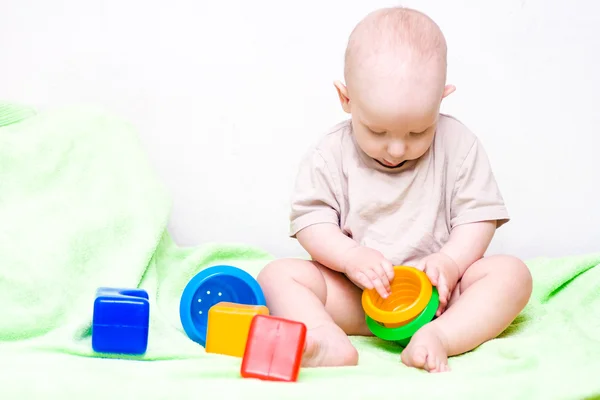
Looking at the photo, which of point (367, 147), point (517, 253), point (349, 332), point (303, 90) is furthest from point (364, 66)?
point (517, 253)

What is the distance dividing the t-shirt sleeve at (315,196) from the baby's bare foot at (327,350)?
0.24 meters

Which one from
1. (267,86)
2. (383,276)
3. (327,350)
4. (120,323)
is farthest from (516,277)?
(267,86)

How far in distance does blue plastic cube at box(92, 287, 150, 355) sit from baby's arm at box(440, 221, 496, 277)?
46 centimetres

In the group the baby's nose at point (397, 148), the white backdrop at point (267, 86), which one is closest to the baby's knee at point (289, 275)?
the baby's nose at point (397, 148)

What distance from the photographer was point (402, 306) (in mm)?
1227

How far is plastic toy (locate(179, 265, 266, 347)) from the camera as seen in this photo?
121 centimetres

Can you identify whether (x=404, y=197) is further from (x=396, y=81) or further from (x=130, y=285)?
(x=130, y=285)

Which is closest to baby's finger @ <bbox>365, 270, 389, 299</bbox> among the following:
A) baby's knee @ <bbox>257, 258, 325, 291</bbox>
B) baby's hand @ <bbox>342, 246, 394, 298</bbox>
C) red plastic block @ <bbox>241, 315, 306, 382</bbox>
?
baby's hand @ <bbox>342, 246, 394, 298</bbox>

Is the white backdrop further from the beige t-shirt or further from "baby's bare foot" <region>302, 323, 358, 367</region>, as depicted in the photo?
"baby's bare foot" <region>302, 323, 358, 367</region>

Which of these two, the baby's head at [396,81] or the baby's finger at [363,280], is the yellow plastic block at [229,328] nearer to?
the baby's finger at [363,280]

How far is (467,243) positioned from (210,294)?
1.26 feet

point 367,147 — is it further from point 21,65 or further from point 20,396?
point 21,65

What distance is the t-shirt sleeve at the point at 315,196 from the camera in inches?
51.9

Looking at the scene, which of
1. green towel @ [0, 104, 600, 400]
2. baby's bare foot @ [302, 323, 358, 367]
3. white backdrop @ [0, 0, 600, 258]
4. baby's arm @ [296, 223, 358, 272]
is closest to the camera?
green towel @ [0, 104, 600, 400]
